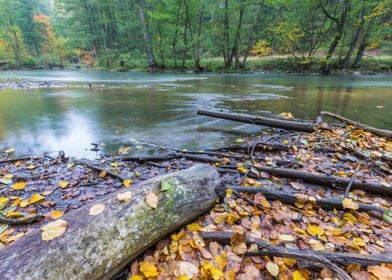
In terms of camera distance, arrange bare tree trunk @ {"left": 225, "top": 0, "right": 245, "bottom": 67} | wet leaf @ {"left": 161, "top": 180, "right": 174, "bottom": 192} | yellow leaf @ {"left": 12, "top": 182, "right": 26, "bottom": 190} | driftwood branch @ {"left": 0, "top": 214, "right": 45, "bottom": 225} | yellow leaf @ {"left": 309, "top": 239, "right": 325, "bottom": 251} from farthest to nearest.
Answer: bare tree trunk @ {"left": 225, "top": 0, "right": 245, "bottom": 67}
yellow leaf @ {"left": 12, "top": 182, "right": 26, "bottom": 190}
driftwood branch @ {"left": 0, "top": 214, "right": 45, "bottom": 225}
wet leaf @ {"left": 161, "top": 180, "right": 174, "bottom": 192}
yellow leaf @ {"left": 309, "top": 239, "right": 325, "bottom": 251}

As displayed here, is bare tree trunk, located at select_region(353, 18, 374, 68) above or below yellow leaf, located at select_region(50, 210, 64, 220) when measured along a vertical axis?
above

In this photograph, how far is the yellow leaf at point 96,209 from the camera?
66.3 inches

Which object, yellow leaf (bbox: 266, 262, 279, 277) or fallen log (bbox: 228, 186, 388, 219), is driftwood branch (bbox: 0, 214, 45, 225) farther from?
yellow leaf (bbox: 266, 262, 279, 277)

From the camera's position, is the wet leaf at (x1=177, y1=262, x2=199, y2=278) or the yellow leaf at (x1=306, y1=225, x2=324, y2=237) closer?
the wet leaf at (x1=177, y1=262, x2=199, y2=278)

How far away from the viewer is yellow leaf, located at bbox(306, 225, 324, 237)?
196cm

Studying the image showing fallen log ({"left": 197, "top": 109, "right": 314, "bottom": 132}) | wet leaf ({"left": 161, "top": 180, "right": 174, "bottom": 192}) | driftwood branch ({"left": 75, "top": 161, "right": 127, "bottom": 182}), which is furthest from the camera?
fallen log ({"left": 197, "top": 109, "right": 314, "bottom": 132})

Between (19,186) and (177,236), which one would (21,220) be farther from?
(177,236)

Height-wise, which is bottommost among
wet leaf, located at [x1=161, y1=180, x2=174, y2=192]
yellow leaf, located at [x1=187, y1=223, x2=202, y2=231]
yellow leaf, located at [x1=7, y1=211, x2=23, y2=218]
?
yellow leaf, located at [x1=187, y1=223, x2=202, y2=231]

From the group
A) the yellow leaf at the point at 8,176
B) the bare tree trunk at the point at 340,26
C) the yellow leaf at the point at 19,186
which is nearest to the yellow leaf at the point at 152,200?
the yellow leaf at the point at 19,186

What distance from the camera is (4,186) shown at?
2.80m

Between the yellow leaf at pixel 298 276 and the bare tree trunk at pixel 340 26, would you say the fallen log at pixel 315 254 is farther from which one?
the bare tree trunk at pixel 340 26

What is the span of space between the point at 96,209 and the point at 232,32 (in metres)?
23.9

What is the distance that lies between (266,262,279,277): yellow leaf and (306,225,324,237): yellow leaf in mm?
541

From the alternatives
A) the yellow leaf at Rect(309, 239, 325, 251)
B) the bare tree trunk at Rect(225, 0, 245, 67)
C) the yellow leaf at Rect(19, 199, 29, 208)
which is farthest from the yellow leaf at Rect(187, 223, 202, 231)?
the bare tree trunk at Rect(225, 0, 245, 67)
